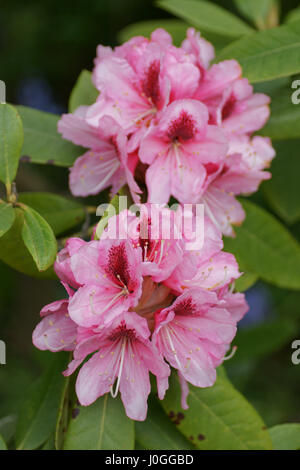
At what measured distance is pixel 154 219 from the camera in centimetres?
97

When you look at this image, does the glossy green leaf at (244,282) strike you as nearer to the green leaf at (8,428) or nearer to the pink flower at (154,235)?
the pink flower at (154,235)

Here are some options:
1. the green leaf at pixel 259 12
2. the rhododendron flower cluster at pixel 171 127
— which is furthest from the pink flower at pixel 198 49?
the green leaf at pixel 259 12

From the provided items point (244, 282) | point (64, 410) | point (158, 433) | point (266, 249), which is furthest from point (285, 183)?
point (64, 410)

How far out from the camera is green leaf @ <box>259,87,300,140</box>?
1296 millimetres

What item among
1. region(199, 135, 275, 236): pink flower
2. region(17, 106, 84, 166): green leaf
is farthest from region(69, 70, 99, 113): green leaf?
region(199, 135, 275, 236): pink flower

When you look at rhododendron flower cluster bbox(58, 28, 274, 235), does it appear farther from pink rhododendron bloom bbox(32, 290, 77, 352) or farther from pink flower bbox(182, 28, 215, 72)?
pink rhododendron bloom bbox(32, 290, 77, 352)

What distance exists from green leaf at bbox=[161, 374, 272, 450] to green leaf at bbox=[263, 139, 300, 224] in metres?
0.54

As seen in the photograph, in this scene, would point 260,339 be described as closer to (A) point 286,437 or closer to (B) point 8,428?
(A) point 286,437

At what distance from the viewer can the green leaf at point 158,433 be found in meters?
1.14

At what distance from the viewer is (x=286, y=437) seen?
117cm

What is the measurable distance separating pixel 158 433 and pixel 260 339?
86cm

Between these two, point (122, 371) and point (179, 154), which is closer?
point (122, 371)
